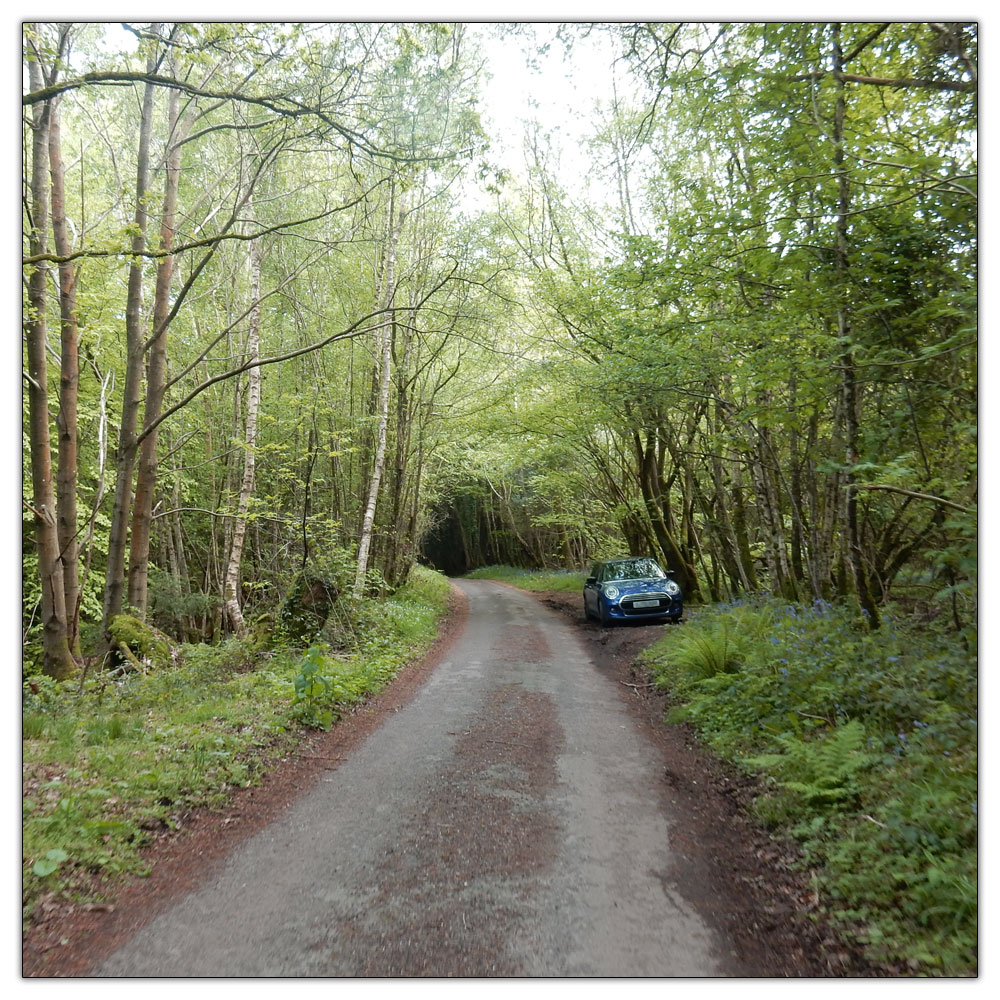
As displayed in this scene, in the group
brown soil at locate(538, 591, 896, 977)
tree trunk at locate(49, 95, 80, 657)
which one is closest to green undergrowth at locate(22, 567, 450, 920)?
tree trunk at locate(49, 95, 80, 657)

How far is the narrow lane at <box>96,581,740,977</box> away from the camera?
2324mm

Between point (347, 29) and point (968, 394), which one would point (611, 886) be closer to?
point (968, 394)

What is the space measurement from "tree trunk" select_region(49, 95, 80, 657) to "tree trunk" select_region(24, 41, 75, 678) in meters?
0.26

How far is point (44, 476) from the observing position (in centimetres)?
683

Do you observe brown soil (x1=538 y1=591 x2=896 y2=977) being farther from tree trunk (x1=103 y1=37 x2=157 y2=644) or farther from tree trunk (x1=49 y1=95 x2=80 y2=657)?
tree trunk (x1=49 y1=95 x2=80 y2=657)

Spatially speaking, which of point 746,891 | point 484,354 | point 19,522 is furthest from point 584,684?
point 484,354

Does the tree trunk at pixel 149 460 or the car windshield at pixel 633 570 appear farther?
the car windshield at pixel 633 570

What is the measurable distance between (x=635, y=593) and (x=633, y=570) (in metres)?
0.93

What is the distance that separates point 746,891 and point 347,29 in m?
5.86

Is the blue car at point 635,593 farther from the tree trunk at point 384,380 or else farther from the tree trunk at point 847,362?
the tree trunk at point 847,362

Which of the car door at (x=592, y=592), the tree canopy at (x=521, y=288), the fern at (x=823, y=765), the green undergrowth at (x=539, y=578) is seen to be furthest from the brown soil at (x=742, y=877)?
the green undergrowth at (x=539, y=578)

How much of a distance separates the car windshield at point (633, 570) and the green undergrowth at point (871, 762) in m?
5.50

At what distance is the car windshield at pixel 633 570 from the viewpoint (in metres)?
11.9

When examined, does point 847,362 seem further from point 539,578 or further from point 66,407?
point 539,578
